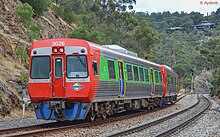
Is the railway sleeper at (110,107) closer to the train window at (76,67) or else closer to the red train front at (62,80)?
the red train front at (62,80)

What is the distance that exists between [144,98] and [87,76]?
915 centimetres

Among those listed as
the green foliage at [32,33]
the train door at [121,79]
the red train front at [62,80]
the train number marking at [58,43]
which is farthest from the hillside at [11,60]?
the train door at [121,79]

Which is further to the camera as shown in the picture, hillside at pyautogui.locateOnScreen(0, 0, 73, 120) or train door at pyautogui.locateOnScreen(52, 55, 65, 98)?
hillside at pyautogui.locateOnScreen(0, 0, 73, 120)

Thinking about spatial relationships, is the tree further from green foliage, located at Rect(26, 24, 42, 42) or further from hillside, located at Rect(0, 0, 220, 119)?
green foliage, located at Rect(26, 24, 42, 42)

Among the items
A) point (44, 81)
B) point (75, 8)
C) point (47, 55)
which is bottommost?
point (44, 81)

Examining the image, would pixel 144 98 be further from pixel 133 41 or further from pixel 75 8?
pixel 75 8

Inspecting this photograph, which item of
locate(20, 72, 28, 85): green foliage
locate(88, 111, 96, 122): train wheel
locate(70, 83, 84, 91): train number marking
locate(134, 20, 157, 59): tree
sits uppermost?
locate(134, 20, 157, 59): tree

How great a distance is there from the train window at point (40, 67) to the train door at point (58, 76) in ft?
0.78

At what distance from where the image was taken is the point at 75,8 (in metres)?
65.0

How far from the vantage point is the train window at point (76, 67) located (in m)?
13.2

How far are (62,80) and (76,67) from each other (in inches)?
27.0

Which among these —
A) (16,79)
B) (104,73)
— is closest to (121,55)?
(104,73)

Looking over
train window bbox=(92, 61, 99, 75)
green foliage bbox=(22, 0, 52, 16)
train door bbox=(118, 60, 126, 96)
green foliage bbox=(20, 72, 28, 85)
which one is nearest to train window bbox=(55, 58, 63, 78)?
train window bbox=(92, 61, 99, 75)

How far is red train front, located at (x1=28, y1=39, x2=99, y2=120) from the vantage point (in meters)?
13.1
